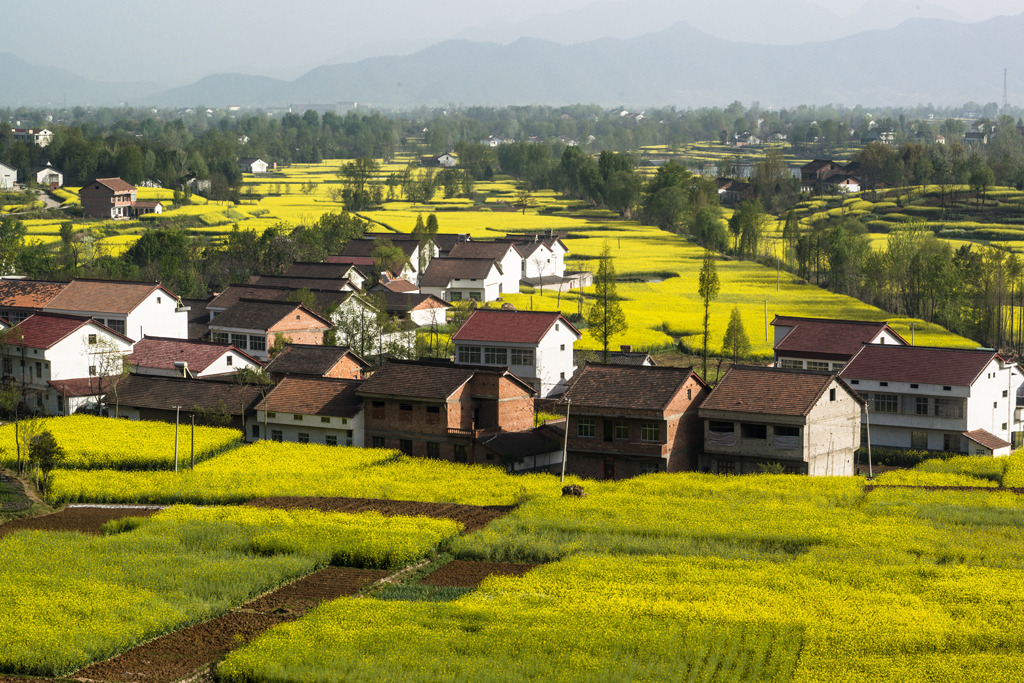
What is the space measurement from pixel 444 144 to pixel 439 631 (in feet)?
593

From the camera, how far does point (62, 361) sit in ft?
159

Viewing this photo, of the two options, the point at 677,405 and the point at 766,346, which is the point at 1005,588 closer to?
the point at 677,405

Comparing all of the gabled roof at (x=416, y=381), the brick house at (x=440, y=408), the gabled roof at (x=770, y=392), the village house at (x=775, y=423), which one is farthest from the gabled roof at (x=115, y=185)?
the village house at (x=775, y=423)

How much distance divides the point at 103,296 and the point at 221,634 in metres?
36.1

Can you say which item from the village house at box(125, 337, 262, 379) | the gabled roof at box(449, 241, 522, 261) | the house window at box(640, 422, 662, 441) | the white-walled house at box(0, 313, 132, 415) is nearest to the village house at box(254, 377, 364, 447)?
the village house at box(125, 337, 262, 379)

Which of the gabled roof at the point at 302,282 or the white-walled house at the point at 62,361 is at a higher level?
the gabled roof at the point at 302,282


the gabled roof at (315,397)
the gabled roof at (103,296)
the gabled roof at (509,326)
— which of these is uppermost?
the gabled roof at (103,296)

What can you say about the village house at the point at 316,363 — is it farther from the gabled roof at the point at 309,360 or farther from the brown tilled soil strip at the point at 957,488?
the brown tilled soil strip at the point at 957,488

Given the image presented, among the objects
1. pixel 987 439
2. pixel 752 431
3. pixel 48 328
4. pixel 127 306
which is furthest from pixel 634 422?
pixel 127 306

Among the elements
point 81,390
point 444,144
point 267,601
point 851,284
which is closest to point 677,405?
point 267,601

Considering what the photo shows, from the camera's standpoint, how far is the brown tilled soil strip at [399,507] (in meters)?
31.5

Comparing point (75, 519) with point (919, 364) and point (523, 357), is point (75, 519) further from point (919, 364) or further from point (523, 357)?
point (919, 364)

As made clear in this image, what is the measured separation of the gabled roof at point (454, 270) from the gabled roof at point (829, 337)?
2662cm

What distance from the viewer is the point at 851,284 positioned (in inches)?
3019
